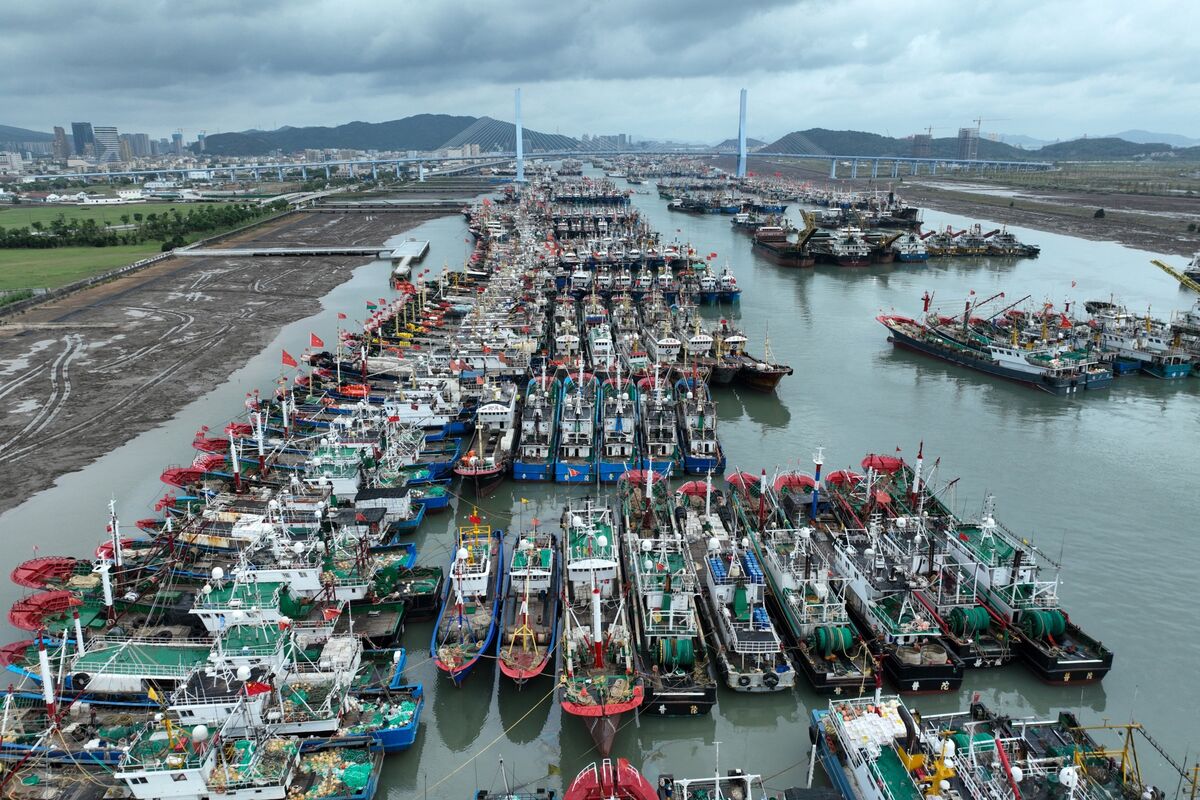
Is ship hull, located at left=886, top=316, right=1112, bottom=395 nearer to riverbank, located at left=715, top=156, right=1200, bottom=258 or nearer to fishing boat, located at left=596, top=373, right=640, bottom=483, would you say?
fishing boat, located at left=596, top=373, right=640, bottom=483

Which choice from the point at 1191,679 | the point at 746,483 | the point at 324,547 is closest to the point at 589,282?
the point at 746,483

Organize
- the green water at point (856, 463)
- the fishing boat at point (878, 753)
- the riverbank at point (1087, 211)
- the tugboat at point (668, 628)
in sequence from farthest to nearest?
the riverbank at point (1087, 211)
the tugboat at point (668, 628)
the green water at point (856, 463)
the fishing boat at point (878, 753)

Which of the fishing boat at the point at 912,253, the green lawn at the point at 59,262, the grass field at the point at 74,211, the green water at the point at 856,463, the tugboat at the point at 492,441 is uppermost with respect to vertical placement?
the grass field at the point at 74,211

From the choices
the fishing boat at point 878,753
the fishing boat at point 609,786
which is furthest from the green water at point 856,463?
the fishing boat at point 609,786

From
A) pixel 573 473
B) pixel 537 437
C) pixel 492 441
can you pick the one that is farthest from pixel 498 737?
pixel 492 441

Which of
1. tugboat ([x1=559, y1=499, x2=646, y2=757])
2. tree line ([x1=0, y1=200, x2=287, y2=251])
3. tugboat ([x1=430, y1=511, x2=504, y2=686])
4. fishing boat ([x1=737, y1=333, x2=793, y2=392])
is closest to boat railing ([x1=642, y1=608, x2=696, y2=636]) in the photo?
tugboat ([x1=559, y1=499, x2=646, y2=757])

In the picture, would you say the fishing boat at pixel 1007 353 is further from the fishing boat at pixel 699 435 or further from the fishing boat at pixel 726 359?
the fishing boat at pixel 699 435

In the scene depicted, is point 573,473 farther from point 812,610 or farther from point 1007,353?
point 1007,353
